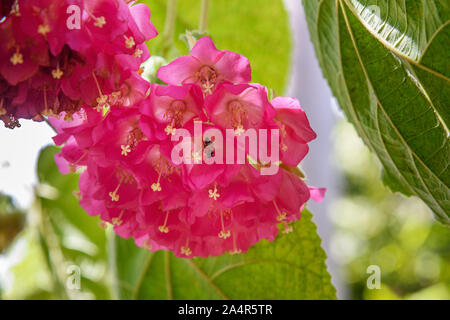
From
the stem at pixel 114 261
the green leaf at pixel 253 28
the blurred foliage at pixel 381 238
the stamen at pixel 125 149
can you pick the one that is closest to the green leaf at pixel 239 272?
the stem at pixel 114 261

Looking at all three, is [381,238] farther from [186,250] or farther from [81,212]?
[186,250]

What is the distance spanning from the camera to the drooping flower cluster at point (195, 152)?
0.40 m

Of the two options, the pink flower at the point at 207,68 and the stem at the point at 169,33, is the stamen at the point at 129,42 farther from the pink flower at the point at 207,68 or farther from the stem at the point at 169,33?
the stem at the point at 169,33

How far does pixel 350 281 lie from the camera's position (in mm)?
3045

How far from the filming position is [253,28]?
3.03 feet

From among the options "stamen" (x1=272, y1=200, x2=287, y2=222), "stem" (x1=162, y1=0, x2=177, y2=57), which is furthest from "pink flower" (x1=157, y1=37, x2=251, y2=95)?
"stem" (x1=162, y1=0, x2=177, y2=57)

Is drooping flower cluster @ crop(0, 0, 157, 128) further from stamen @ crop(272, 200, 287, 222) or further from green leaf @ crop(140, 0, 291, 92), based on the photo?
green leaf @ crop(140, 0, 291, 92)

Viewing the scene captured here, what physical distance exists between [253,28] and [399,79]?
0.50m

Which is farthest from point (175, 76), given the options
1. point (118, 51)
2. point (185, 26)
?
point (185, 26)

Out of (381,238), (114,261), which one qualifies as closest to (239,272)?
(114,261)

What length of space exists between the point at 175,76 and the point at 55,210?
0.67 metres

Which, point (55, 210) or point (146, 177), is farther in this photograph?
point (55, 210)

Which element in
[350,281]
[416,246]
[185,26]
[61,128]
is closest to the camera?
[61,128]
